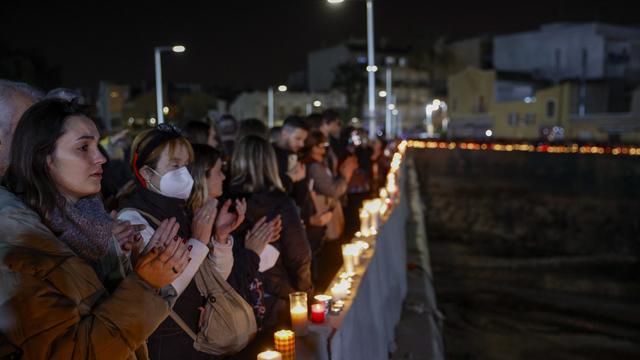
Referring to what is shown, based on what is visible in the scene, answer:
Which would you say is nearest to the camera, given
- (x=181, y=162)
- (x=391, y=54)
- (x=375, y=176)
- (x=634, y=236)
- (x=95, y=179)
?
(x=95, y=179)

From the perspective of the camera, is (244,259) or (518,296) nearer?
(244,259)

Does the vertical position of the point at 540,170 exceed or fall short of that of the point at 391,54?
it falls short

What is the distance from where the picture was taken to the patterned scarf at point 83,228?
227 centimetres

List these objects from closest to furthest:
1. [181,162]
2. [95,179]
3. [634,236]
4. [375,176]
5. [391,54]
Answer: [95,179], [181,162], [375,176], [634,236], [391,54]

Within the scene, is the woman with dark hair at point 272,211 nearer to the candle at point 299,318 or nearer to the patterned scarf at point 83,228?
the candle at point 299,318

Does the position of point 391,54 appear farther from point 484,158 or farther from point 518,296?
point 518,296

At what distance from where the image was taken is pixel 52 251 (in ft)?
6.55

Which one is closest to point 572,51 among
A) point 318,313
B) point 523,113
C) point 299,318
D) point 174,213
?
point 523,113

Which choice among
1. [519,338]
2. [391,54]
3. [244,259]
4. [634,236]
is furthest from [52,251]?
[391,54]

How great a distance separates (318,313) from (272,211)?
2.95 feet

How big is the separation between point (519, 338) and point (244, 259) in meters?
8.29

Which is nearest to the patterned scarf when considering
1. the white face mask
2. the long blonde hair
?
the white face mask

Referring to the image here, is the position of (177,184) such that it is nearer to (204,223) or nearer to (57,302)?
(204,223)

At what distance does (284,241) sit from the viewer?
176 inches
